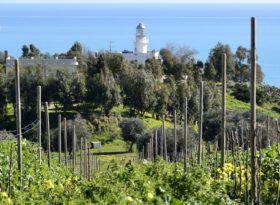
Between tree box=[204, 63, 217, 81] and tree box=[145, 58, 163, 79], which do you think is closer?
tree box=[145, 58, 163, 79]

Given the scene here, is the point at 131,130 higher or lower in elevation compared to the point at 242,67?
lower

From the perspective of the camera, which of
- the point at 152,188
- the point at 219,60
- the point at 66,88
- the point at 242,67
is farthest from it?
the point at 242,67

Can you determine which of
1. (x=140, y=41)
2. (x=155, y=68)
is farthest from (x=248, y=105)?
(x=140, y=41)

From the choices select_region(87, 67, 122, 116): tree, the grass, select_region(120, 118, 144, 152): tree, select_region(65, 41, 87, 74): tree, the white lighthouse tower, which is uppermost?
the white lighthouse tower

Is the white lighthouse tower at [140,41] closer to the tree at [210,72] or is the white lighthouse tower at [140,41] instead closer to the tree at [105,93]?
the tree at [210,72]

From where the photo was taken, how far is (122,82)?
43594mm

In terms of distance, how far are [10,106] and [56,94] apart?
15.1 feet

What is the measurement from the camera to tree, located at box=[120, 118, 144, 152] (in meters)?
36.3

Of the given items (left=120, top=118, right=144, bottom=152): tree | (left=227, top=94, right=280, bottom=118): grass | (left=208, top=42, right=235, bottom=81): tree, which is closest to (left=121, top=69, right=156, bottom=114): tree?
(left=120, top=118, right=144, bottom=152): tree

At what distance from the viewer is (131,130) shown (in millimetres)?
36375

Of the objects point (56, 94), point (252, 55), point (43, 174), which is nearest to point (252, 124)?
point (252, 55)

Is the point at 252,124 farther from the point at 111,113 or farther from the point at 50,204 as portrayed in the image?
the point at 111,113

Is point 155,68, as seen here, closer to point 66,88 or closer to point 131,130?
point 66,88

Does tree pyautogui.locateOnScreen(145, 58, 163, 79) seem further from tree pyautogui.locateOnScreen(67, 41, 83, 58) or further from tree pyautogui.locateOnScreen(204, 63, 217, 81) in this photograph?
tree pyautogui.locateOnScreen(67, 41, 83, 58)
